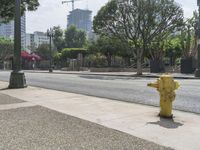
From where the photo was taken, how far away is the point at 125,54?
60.4 metres

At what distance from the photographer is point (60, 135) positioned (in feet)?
25.9

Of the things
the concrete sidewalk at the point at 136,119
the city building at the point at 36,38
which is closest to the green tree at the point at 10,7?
the concrete sidewalk at the point at 136,119

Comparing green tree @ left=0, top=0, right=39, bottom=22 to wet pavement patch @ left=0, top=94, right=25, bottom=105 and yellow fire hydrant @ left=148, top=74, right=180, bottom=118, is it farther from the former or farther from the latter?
yellow fire hydrant @ left=148, top=74, right=180, bottom=118

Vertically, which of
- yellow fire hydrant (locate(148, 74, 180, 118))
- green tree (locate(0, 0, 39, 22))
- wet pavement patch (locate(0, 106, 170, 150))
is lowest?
wet pavement patch (locate(0, 106, 170, 150))

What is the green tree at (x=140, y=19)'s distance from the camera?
4025 centimetres

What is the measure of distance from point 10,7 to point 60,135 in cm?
1547

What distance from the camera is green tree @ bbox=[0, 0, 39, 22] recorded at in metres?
21.5

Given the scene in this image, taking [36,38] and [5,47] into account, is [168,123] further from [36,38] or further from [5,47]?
[36,38]

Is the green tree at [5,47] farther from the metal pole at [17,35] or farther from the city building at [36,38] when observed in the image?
the metal pole at [17,35]

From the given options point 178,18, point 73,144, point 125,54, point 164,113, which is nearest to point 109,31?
point 178,18

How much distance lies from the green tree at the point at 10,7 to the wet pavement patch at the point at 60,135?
12306 millimetres

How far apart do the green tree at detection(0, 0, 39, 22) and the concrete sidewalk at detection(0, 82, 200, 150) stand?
8.90 meters

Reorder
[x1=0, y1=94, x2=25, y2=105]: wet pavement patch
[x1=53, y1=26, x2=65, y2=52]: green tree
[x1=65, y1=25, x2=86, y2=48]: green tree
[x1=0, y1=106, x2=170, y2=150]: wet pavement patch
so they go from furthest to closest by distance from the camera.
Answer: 1. [x1=65, y1=25, x2=86, y2=48]: green tree
2. [x1=53, y1=26, x2=65, y2=52]: green tree
3. [x1=0, y1=94, x2=25, y2=105]: wet pavement patch
4. [x1=0, y1=106, x2=170, y2=150]: wet pavement patch

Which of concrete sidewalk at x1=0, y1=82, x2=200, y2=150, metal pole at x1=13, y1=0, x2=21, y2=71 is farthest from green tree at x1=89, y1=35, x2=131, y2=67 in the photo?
concrete sidewalk at x1=0, y1=82, x2=200, y2=150
